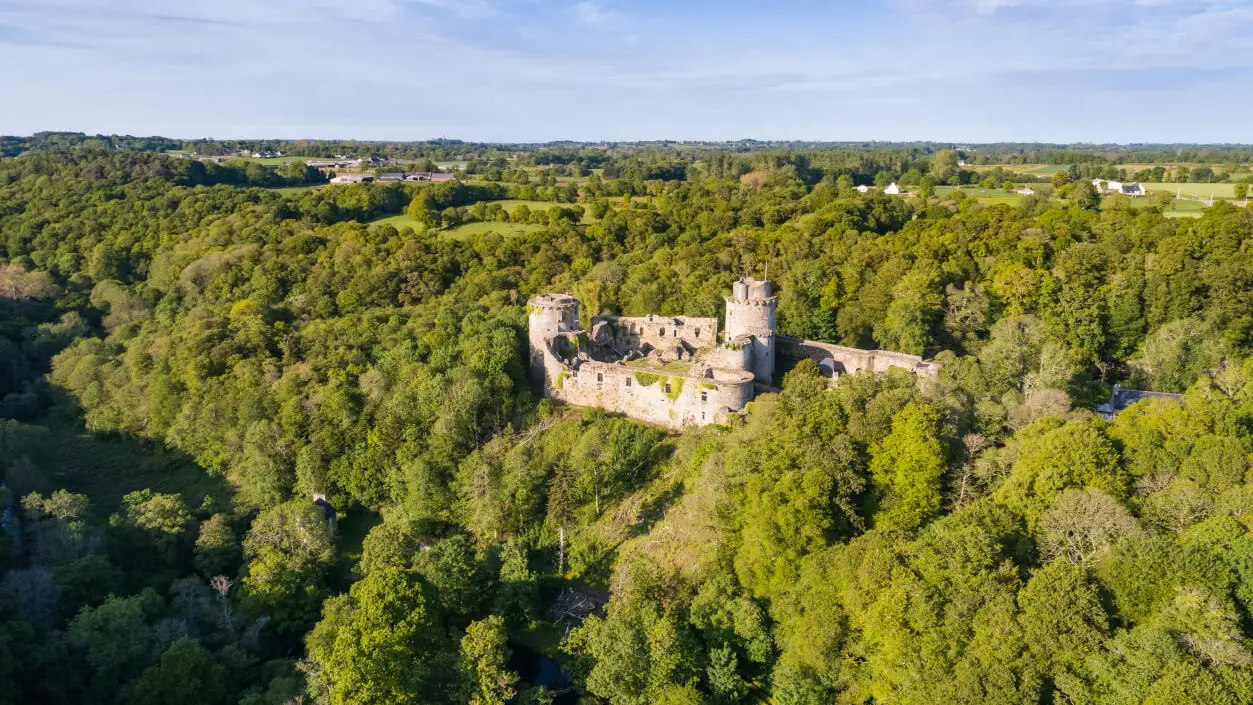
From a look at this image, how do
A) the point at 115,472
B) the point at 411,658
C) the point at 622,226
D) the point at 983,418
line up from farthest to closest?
the point at 622,226, the point at 115,472, the point at 983,418, the point at 411,658

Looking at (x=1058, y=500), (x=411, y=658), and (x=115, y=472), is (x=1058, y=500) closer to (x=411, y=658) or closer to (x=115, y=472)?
(x=411, y=658)

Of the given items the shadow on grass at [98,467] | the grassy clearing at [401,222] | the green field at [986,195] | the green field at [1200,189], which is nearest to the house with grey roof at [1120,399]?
the green field at [986,195]

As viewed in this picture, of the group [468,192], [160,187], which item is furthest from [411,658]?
[160,187]

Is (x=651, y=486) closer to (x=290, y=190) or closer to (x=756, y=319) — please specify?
(x=756, y=319)

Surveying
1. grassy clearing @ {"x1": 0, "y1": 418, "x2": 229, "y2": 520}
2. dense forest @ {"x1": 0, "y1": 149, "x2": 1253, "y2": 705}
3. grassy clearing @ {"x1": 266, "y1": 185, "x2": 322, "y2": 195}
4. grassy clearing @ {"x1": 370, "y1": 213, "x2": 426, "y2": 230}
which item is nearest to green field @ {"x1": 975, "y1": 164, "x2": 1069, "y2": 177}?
dense forest @ {"x1": 0, "y1": 149, "x2": 1253, "y2": 705}

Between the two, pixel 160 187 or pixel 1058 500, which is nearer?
pixel 1058 500

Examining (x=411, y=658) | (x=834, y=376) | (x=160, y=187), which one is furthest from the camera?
(x=160, y=187)

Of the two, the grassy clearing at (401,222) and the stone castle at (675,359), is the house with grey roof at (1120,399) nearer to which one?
the stone castle at (675,359)

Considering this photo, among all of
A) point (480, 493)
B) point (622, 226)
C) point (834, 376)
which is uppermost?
point (622, 226)
